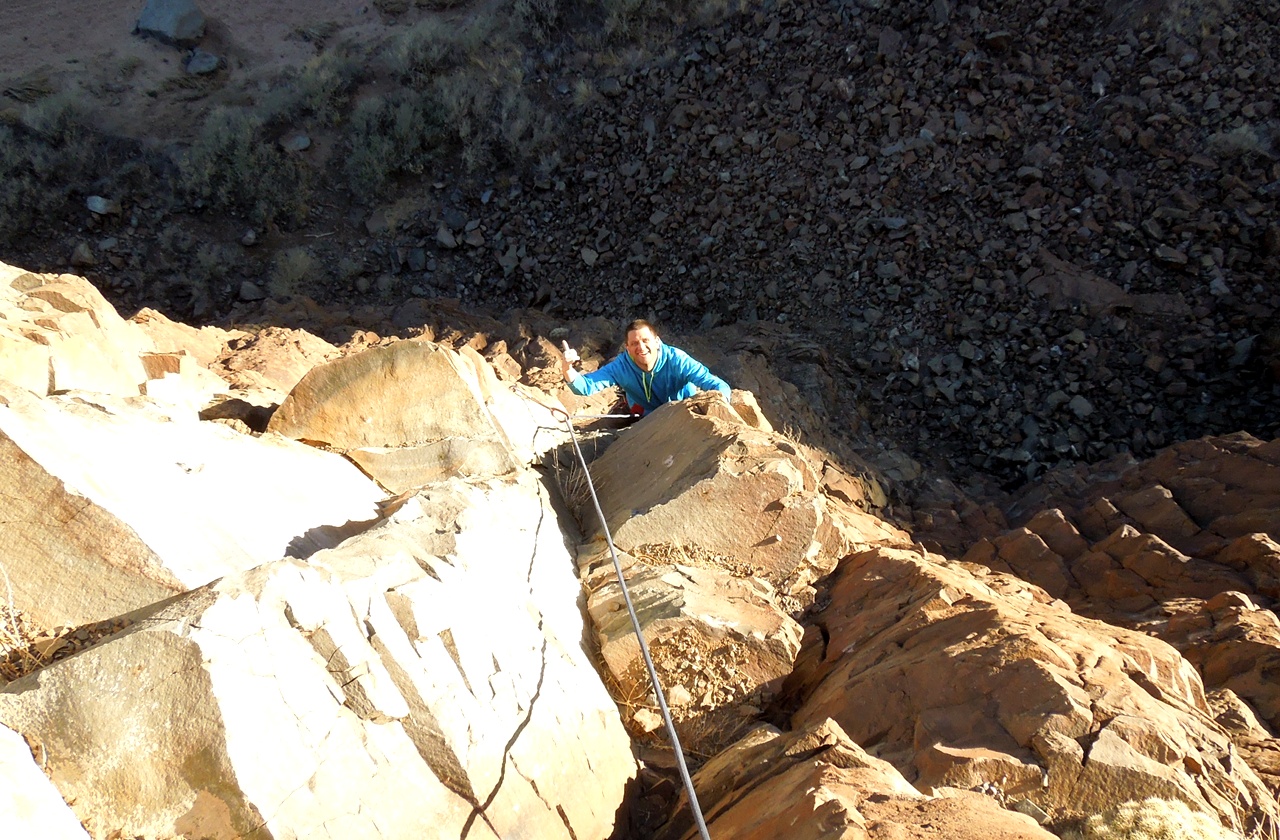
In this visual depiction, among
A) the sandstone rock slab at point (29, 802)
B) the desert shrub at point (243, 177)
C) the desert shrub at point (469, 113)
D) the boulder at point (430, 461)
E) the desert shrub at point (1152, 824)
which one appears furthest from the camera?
the desert shrub at point (469, 113)

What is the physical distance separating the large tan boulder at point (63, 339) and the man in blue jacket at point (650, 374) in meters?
2.38

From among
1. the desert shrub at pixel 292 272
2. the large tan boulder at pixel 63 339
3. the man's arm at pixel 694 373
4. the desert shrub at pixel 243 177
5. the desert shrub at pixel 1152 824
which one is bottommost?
the desert shrub at pixel 292 272

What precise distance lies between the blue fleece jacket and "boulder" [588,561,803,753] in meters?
2.05

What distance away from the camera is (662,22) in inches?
479

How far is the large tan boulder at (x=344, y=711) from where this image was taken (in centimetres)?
229

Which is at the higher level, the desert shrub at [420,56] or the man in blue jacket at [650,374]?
the desert shrub at [420,56]

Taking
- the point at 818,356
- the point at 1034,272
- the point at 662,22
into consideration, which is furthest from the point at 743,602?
the point at 662,22

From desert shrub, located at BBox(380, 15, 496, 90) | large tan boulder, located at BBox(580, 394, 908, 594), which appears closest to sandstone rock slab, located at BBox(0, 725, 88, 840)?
large tan boulder, located at BBox(580, 394, 908, 594)

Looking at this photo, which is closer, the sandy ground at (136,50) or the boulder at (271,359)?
the boulder at (271,359)

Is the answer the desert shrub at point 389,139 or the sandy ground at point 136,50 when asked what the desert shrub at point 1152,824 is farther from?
the sandy ground at point 136,50

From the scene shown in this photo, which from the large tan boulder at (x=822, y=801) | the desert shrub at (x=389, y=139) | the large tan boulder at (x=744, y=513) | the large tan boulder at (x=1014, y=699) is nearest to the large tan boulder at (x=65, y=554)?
the large tan boulder at (x=822, y=801)

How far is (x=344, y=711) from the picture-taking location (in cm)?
258

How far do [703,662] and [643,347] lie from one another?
2.27m

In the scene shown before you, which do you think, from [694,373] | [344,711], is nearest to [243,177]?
[694,373]
